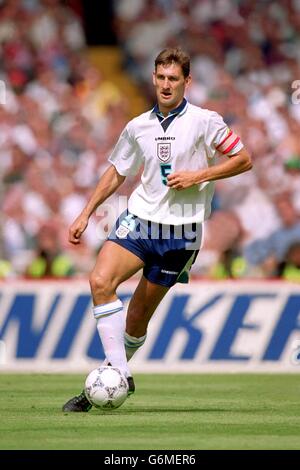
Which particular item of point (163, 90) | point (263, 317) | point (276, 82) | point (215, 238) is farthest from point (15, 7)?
point (163, 90)

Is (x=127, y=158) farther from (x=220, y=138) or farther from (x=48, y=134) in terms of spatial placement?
(x=48, y=134)

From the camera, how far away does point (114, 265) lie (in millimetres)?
9109

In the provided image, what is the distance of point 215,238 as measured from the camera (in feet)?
49.9

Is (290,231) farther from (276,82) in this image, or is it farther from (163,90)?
(163,90)

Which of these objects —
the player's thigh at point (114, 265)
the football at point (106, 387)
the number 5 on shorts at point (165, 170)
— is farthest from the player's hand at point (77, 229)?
the football at point (106, 387)

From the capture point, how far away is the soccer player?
9.20 m

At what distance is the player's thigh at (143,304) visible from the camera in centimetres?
942

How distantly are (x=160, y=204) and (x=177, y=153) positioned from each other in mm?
382

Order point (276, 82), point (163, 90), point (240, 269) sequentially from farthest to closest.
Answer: point (276, 82) → point (240, 269) → point (163, 90)

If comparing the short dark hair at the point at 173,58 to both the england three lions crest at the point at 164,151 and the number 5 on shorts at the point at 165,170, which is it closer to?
the england three lions crest at the point at 164,151

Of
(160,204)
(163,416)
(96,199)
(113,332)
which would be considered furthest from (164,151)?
(163,416)

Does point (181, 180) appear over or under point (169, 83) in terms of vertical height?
under

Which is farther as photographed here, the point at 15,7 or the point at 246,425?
the point at 15,7

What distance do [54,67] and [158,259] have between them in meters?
10.2
